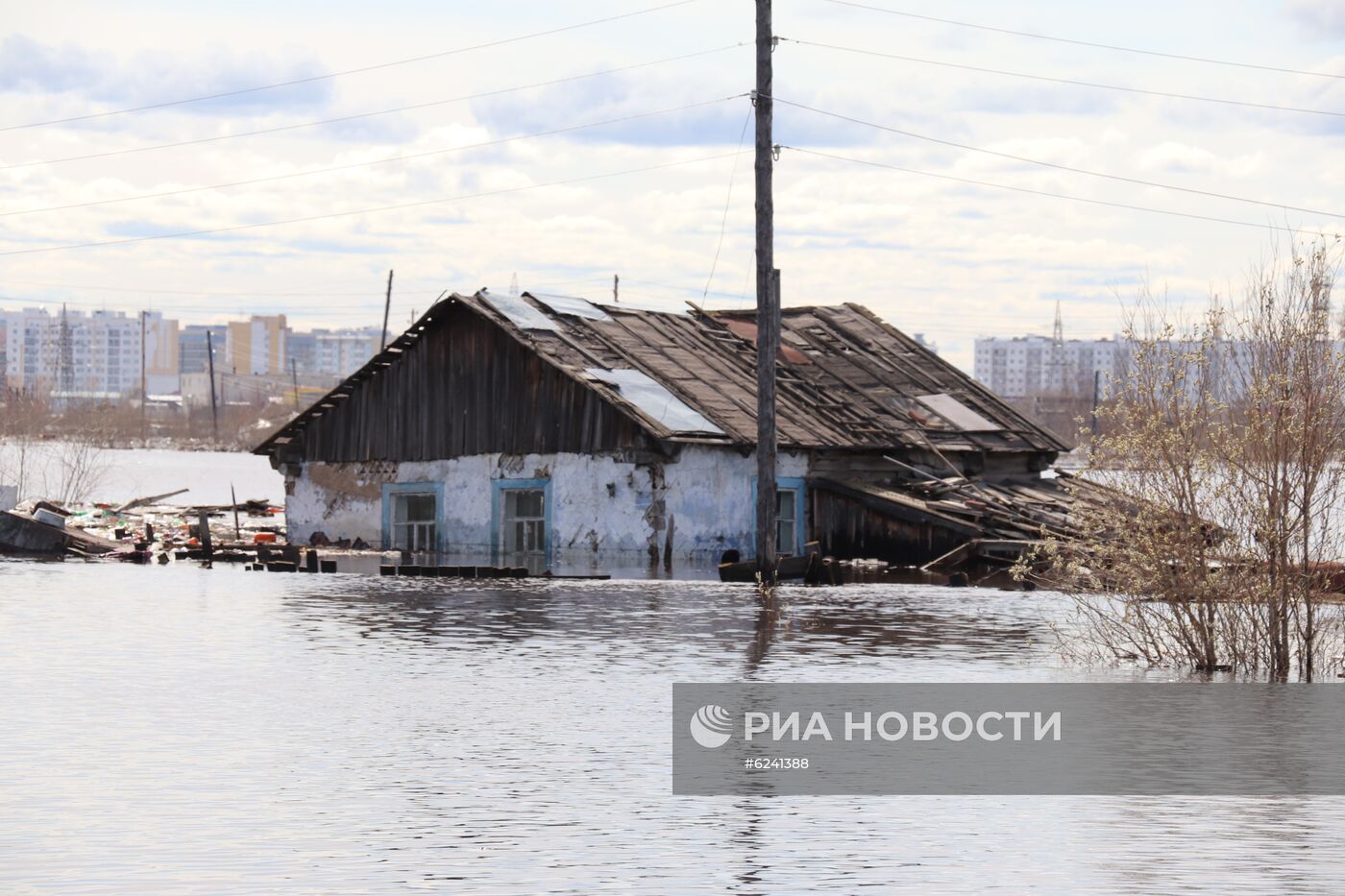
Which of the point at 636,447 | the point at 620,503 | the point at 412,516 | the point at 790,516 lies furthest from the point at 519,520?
the point at 790,516

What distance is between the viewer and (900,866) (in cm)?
1096

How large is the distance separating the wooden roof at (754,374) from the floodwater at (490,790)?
51.0ft

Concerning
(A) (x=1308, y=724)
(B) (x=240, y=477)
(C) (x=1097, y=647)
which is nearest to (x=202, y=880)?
(A) (x=1308, y=724)

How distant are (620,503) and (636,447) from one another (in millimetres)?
1543

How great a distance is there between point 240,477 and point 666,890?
104427 millimetres

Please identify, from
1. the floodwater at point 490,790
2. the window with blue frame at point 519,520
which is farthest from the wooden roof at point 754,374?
the floodwater at point 490,790

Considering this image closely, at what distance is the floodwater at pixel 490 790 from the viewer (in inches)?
420

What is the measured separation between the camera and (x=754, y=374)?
4438 cm

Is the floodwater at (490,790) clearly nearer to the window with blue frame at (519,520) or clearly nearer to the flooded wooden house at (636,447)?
the flooded wooden house at (636,447)

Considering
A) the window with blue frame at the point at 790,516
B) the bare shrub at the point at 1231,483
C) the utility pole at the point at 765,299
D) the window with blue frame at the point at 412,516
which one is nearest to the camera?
the bare shrub at the point at 1231,483

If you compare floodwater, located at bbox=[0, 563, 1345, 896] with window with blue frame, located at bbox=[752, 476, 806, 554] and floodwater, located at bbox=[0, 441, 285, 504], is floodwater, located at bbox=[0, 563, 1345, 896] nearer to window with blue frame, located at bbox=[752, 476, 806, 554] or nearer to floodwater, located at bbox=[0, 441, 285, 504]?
window with blue frame, located at bbox=[752, 476, 806, 554]

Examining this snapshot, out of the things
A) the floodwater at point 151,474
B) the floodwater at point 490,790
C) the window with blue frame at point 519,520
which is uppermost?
the floodwater at point 151,474

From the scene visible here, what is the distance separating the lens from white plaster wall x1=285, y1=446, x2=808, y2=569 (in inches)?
1544

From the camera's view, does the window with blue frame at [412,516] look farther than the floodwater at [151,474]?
No
